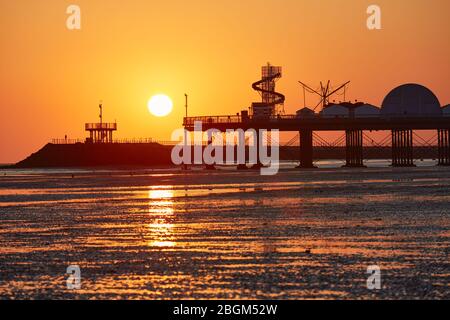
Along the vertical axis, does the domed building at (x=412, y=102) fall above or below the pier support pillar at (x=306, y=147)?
above

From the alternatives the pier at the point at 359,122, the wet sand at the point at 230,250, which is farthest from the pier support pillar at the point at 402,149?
the wet sand at the point at 230,250

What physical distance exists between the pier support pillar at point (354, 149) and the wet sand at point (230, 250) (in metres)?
106

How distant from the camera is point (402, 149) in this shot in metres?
155

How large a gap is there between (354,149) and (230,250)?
130356mm

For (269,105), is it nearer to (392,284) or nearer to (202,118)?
(202,118)

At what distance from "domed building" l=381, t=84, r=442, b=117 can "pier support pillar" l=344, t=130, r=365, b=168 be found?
557 cm

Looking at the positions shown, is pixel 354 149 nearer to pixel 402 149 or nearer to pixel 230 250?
pixel 402 149

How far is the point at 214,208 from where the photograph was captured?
4278 cm

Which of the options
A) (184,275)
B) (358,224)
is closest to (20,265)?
(184,275)

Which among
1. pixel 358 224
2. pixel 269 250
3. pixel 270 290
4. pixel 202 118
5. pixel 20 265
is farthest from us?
pixel 202 118

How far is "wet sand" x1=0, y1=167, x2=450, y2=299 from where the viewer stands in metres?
18.7

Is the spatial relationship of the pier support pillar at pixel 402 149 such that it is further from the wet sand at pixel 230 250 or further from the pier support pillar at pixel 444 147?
the wet sand at pixel 230 250

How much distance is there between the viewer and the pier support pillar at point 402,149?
152m
